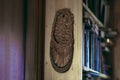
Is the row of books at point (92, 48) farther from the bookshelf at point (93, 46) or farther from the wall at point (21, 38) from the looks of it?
the wall at point (21, 38)

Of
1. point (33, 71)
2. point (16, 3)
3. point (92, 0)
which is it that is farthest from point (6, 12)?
point (92, 0)

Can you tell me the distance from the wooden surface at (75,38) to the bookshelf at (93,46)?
19 cm

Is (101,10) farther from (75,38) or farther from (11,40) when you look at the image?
(11,40)

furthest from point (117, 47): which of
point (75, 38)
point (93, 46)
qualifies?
point (75, 38)

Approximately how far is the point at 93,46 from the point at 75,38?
2.22 feet

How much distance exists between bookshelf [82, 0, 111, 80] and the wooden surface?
0.19 m

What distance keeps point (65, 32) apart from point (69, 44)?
2.8 inches

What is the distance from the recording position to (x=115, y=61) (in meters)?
2.72

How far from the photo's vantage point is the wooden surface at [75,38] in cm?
143

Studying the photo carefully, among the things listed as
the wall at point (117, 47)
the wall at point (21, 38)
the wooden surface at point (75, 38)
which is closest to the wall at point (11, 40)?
the wall at point (21, 38)

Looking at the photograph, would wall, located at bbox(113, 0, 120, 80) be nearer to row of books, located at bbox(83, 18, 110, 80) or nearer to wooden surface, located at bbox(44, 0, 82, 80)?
row of books, located at bbox(83, 18, 110, 80)

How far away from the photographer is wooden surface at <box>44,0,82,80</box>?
4.69 feet

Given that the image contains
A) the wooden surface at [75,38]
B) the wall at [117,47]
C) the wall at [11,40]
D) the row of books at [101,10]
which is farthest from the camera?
the wall at [117,47]

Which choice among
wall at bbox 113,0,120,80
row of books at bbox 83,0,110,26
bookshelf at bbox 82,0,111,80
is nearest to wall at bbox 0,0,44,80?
bookshelf at bbox 82,0,111,80
